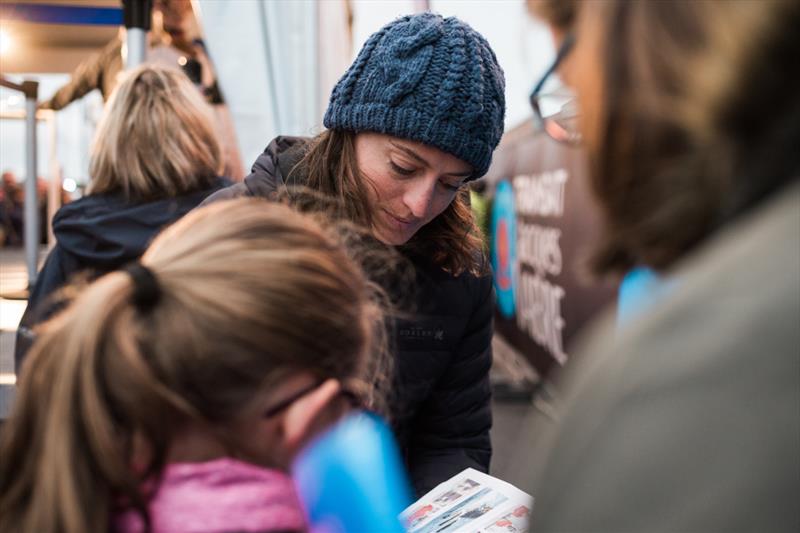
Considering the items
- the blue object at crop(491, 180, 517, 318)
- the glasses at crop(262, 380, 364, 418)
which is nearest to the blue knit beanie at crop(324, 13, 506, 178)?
the glasses at crop(262, 380, 364, 418)

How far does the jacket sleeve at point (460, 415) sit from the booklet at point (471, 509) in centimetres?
30

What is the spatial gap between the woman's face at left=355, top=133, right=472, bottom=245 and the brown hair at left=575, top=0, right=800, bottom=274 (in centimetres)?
76

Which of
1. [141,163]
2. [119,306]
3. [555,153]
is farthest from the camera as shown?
[555,153]

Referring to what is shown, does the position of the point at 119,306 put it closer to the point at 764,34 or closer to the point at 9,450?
the point at 9,450

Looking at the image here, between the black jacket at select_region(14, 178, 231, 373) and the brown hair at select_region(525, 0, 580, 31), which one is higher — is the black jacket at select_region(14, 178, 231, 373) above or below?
below

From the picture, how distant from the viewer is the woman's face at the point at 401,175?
1491 millimetres

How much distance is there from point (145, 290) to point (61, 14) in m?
6.62

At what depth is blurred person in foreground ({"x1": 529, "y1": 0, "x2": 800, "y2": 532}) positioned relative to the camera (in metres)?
0.52

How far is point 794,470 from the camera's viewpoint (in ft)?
1.68

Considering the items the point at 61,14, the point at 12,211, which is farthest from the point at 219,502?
the point at 12,211

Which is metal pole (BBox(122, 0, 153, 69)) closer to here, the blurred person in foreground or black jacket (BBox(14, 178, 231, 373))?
black jacket (BBox(14, 178, 231, 373))

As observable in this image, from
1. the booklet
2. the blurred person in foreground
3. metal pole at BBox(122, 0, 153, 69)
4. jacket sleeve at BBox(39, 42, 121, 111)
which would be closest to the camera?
the blurred person in foreground

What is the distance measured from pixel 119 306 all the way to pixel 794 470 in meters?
0.65

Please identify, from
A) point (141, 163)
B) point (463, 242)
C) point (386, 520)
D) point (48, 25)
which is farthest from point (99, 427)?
point (48, 25)
